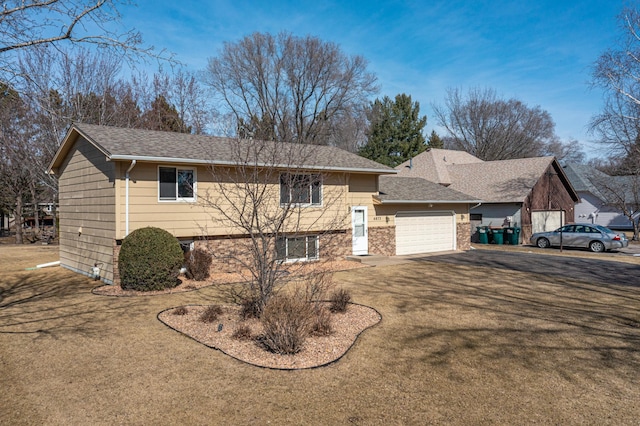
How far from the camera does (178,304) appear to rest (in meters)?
9.70

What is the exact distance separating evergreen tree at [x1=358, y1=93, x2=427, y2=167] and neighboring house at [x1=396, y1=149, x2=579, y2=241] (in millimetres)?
9894

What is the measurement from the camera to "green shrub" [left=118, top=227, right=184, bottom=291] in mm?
10977

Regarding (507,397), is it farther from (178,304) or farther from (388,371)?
(178,304)

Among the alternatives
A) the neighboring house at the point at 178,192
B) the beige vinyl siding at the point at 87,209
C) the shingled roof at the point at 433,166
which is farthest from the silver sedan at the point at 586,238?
the beige vinyl siding at the point at 87,209

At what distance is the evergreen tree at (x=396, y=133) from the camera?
4141cm

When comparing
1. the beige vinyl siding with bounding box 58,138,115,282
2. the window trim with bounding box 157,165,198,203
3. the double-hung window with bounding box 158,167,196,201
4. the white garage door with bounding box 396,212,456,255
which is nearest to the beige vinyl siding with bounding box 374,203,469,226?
the white garage door with bounding box 396,212,456,255

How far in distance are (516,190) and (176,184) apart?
69.3 feet

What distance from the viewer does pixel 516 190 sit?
26375mm

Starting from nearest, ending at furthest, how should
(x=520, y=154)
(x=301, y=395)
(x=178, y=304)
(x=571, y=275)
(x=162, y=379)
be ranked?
(x=301, y=395) → (x=162, y=379) → (x=178, y=304) → (x=571, y=275) → (x=520, y=154)

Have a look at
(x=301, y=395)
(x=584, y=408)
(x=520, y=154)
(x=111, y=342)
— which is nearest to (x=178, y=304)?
(x=111, y=342)

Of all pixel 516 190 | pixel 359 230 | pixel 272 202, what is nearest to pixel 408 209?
pixel 359 230

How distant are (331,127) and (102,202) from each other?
28040 mm

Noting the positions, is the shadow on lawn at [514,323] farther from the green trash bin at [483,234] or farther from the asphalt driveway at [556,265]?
the green trash bin at [483,234]

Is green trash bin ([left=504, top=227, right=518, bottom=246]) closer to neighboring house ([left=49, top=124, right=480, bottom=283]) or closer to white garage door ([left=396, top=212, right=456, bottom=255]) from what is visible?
white garage door ([left=396, top=212, right=456, bottom=255])
